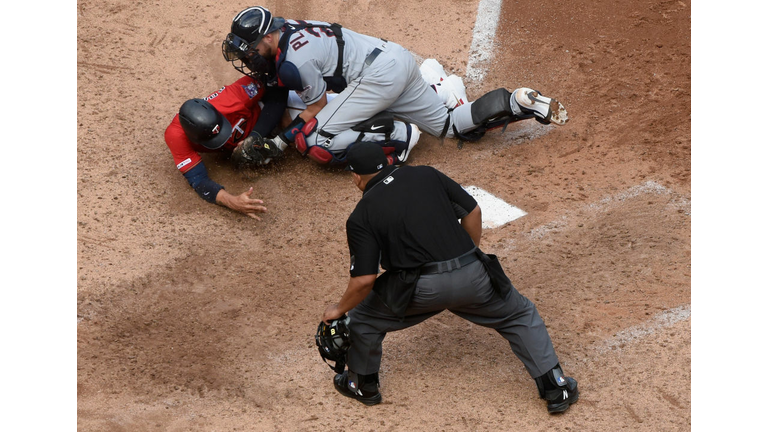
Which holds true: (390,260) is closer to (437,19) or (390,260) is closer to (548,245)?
(548,245)

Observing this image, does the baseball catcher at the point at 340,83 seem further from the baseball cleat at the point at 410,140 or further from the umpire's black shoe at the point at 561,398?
the umpire's black shoe at the point at 561,398

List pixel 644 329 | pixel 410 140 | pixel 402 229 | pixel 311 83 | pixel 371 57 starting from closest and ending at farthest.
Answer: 1. pixel 402 229
2. pixel 644 329
3. pixel 311 83
4. pixel 371 57
5. pixel 410 140

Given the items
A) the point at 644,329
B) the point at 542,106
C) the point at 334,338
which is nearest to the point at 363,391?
the point at 334,338

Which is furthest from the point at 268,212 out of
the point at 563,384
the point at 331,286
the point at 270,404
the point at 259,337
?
the point at 563,384

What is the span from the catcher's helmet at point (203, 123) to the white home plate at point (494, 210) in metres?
2.68

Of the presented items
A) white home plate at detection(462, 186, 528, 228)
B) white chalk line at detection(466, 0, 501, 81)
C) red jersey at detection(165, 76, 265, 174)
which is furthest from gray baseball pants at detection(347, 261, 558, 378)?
white chalk line at detection(466, 0, 501, 81)

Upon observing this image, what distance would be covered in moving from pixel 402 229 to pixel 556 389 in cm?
147

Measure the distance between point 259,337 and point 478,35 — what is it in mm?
5848

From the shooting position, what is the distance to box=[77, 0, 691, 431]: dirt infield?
477 centimetres

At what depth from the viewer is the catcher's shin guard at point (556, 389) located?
14.8ft

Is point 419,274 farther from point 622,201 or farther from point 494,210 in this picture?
point 622,201

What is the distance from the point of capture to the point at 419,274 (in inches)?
171

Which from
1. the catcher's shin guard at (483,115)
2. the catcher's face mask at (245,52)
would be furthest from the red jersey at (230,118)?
the catcher's shin guard at (483,115)

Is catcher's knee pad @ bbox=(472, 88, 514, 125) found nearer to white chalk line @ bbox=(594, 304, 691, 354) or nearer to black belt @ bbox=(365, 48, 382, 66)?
black belt @ bbox=(365, 48, 382, 66)
